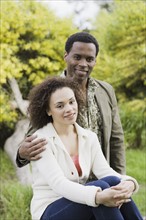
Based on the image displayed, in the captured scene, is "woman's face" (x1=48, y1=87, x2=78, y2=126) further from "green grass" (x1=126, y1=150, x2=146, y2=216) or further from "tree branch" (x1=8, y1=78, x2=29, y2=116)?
"tree branch" (x1=8, y1=78, x2=29, y2=116)

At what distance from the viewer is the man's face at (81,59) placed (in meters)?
2.89

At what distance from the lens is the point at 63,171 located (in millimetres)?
2682

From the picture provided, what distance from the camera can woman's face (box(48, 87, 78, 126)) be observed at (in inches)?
107

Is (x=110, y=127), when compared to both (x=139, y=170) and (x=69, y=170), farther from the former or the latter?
(x=139, y=170)

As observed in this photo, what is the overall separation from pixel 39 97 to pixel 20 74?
3851mm

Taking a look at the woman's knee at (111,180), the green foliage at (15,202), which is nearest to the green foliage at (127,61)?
the green foliage at (15,202)

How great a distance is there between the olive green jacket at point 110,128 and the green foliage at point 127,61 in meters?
4.32

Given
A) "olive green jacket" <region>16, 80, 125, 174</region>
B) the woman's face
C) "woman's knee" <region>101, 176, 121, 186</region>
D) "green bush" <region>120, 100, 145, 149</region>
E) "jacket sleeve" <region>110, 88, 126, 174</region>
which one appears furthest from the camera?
"green bush" <region>120, 100, 145, 149</region>

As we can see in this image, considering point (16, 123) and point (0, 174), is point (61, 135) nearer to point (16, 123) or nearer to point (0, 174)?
point (0, 174)

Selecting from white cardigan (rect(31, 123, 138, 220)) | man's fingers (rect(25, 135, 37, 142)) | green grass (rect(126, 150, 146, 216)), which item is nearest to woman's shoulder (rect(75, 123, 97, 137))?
white cardigan (rect(31, 123, 138, 220))

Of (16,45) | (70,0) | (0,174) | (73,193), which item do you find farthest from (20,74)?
(70,0)

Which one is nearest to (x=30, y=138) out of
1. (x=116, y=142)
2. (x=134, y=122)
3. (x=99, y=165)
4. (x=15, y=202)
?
(x=99, y=165)

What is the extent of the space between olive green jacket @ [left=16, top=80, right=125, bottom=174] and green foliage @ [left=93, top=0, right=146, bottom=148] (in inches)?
170

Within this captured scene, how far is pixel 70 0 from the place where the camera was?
40.6 feet
